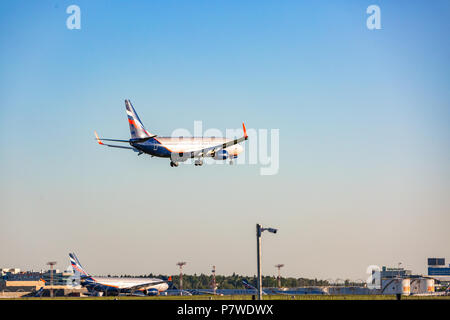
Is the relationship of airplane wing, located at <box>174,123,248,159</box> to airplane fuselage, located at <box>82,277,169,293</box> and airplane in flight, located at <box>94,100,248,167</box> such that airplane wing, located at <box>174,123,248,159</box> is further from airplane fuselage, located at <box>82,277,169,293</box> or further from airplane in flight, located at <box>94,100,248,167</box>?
airplane fuselage, located at <box>82,277,169,293</box>

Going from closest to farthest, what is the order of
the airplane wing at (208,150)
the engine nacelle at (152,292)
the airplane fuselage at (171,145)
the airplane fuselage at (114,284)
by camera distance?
the airplane fuselage at (171,145), the airplane wing at (208,150), the engine nacelle at (152,292), the airplane fuselage at (114,284)

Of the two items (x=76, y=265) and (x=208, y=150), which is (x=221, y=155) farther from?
(x=76, y=265)

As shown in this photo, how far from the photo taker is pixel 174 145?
4537 inches

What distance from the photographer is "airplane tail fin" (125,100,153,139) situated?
383 ft

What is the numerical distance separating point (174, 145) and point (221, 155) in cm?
1075

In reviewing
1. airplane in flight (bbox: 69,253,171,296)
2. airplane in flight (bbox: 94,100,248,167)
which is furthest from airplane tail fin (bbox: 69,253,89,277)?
airplane in flight (bbox: 94,100,248,167)

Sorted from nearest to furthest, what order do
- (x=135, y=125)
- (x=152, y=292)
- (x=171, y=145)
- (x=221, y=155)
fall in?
(x=171, y=145), (x=135, y=125), (x=221, y=155), (x=152, y=292)

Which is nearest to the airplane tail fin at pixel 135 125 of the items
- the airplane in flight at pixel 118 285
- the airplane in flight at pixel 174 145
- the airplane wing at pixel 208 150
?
the airplane in flight at pixel 174 145

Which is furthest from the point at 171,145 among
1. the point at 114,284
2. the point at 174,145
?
the point at 114,284

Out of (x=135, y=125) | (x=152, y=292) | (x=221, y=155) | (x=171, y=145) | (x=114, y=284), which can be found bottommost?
(x=152, y=292)

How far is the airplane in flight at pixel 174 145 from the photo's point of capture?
11369 cm

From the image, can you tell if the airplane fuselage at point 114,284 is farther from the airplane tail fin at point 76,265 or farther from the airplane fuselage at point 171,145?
the airplane fuselage at point 171,145
